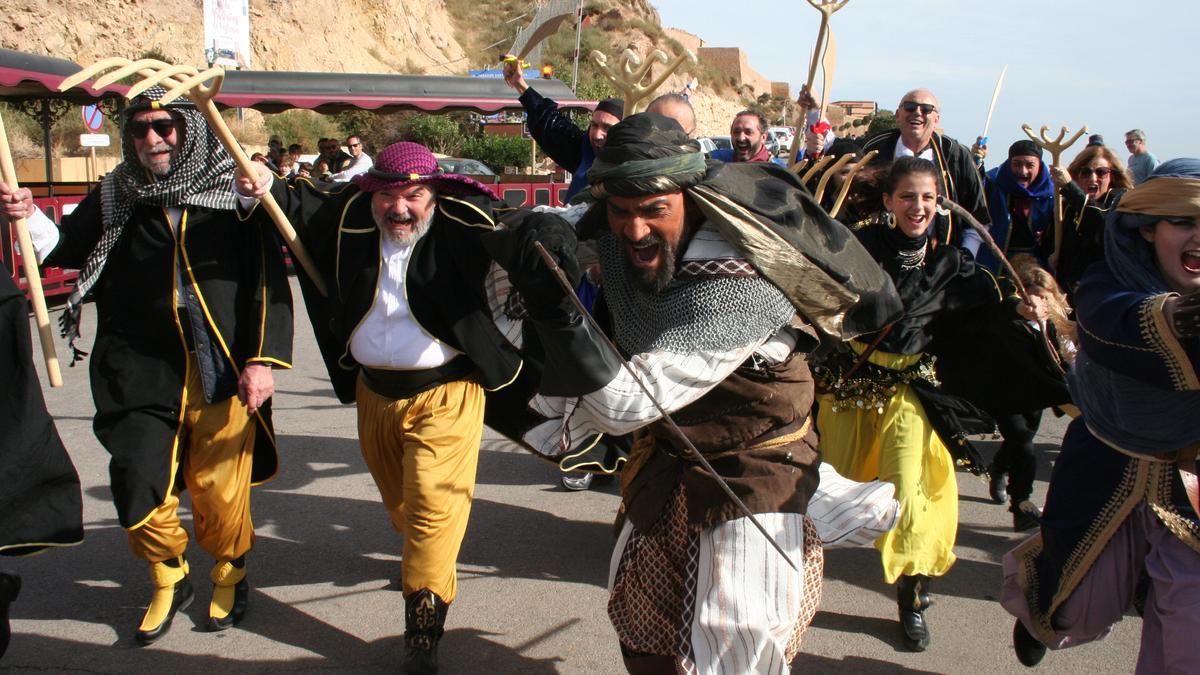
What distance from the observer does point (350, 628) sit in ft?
13.0

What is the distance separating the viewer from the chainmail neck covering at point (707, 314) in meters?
2.38

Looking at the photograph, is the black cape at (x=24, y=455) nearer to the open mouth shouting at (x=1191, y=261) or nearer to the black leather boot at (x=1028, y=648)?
the black leather boot at (x=1028, y=648)

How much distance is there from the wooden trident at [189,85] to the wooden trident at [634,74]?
142 centimetres

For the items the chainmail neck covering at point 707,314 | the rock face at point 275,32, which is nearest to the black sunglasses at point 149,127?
the chainmail neck covering at point 707,314

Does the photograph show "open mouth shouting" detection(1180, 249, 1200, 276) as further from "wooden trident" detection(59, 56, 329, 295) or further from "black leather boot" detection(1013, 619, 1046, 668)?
"wooden trident" detection(59, 56, 329, 295)

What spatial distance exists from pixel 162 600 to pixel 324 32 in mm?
39340

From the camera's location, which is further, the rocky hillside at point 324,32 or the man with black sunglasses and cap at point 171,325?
the rocky hillside at point 324,32

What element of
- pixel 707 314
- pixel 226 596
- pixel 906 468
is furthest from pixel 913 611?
pixel 226 596

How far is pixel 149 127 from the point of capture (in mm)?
3672

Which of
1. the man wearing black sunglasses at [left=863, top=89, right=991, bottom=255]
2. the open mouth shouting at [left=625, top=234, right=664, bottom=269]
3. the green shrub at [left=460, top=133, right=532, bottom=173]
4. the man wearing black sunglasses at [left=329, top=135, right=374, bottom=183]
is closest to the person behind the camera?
the open mouth shouting at [left=625, top=234, right=664, bottom=269]

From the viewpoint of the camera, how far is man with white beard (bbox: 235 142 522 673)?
3600 mm

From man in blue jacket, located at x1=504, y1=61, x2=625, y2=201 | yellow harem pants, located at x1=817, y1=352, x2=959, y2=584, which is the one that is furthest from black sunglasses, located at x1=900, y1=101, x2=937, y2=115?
yellow harem pants, located at x1=817, y1=352, x2=959, y2=584

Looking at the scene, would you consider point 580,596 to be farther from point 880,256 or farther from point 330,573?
point 880,256

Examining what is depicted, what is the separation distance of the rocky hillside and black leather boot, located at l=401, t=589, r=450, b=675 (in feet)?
84.9
